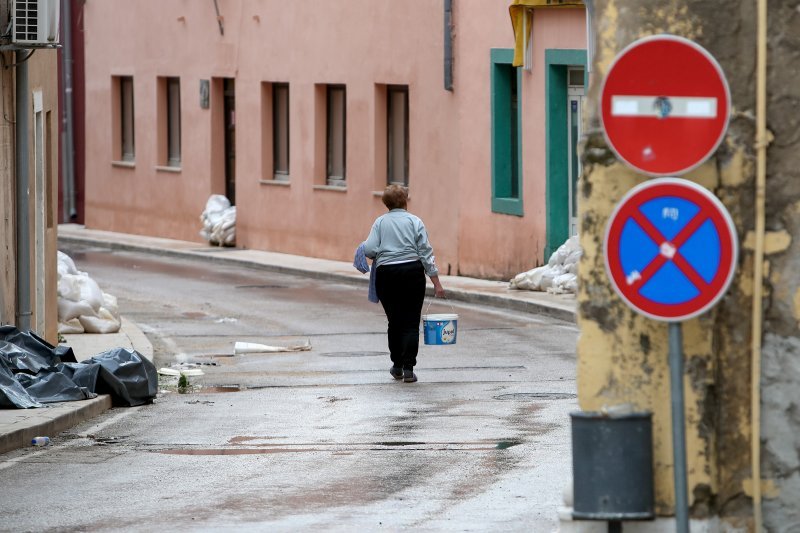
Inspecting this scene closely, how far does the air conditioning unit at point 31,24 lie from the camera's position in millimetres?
15164

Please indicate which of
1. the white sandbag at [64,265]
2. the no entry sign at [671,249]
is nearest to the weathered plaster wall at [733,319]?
the no entry sign at [671,249]

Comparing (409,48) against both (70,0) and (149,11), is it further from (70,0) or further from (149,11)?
(70,0)

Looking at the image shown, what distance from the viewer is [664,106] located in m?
6.80

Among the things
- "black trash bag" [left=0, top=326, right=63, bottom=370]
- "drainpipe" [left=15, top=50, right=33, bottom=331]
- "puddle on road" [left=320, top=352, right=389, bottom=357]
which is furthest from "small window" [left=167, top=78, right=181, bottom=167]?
"black trash bag" [left=0, top=326, right=63, bottom=370]

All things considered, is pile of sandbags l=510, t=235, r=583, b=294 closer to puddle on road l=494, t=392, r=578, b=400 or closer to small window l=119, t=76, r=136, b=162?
puddle on road l=494, t=392, r=578, b=400

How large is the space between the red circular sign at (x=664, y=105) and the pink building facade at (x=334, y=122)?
1649cm

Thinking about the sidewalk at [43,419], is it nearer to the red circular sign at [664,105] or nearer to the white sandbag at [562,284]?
the red circular sign at [664,105]

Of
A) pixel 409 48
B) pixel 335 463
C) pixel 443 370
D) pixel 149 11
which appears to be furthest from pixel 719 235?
pixel 149 11

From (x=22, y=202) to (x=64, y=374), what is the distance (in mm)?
2249

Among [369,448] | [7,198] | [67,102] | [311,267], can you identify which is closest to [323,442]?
[369,448]

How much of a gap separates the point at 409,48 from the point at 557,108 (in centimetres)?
403

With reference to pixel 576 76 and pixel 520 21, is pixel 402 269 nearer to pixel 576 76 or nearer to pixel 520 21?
pixel 576 76

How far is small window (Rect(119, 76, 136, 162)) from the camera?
1483 inches

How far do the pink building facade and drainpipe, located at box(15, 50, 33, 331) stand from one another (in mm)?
9130
